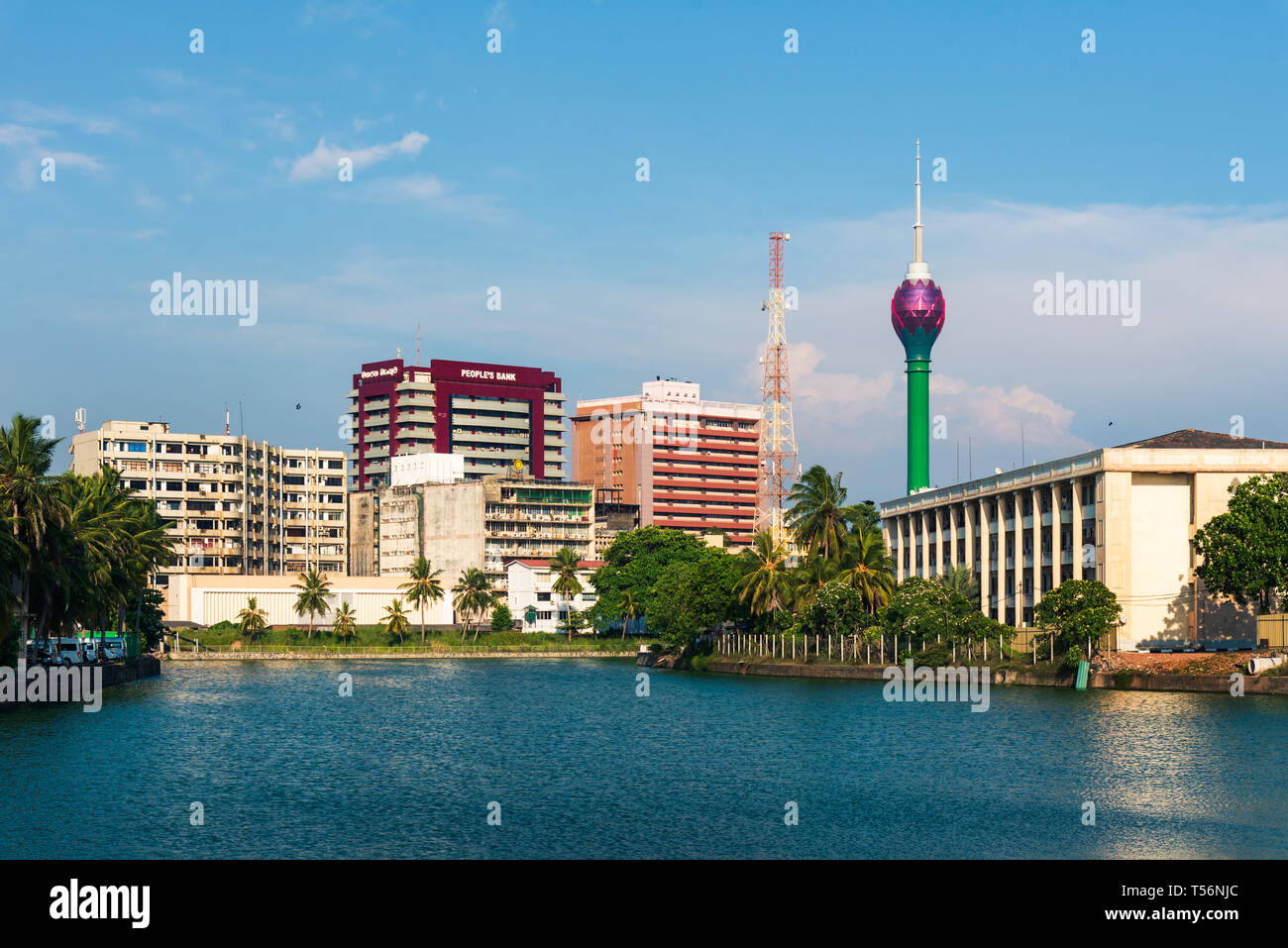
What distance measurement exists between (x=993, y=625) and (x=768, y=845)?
3041 inches

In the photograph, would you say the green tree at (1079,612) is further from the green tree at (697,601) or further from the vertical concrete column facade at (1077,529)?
the green tree at (697,601)

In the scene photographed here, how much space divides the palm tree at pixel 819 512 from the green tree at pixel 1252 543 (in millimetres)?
36032

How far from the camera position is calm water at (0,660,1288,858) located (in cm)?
4544

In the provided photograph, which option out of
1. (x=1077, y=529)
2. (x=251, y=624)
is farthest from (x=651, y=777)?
(x=251, y=624)

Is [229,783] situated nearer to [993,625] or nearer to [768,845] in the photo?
[768,845]

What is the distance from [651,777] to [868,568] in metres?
74.5

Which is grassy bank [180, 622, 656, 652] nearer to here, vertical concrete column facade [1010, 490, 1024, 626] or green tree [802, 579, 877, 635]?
vertical concrete column facade [1010, 490, 1024, 626]

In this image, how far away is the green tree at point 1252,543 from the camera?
103m

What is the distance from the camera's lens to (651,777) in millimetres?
61250

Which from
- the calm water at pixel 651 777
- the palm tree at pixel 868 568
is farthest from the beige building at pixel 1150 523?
the calm water at pixel 651 777

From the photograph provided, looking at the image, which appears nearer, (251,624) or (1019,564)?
(1019,564)

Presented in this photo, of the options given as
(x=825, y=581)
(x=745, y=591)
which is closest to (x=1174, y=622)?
(x=825, y=581)

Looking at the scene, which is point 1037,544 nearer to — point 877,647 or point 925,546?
point 877,647
